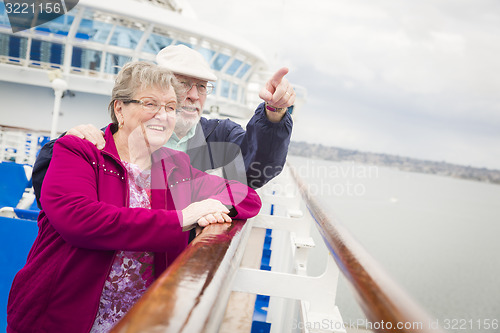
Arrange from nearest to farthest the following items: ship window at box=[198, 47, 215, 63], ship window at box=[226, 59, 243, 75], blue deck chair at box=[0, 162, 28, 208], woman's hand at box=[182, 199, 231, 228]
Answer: woman's hand at box=[182, 199, 231, 228] < blue deck chair at box=[0, 162, 28, 208] < ship window at box=[198, 47, 215, 63] < ship window at box=[226, 59, 243, 75]

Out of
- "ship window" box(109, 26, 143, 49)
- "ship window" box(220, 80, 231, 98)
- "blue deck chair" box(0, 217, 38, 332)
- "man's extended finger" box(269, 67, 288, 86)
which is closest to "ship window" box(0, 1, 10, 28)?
"ship window" box(109, 26, 143, 49)

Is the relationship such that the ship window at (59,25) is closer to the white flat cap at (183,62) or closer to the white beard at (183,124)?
the white flat cap at (183,62)

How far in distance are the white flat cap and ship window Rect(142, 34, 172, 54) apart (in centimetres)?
1034

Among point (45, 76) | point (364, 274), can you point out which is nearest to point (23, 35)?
point (45, 76)

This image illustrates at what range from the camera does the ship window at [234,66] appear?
45.0 ft

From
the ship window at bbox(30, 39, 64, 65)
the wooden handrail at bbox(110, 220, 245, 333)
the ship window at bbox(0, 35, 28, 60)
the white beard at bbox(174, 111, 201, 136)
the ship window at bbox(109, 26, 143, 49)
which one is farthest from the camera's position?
the ship window at bbox(109, 26, 143, 49)

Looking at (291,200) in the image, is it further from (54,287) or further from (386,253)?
(386,253)

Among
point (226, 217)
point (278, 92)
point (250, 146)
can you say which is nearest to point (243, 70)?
point (250, 146)

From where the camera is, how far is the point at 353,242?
0.87 meters

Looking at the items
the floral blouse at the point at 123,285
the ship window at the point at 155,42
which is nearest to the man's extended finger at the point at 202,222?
the floral blouse at the point at 123,285

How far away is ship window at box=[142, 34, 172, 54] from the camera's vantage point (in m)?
11.6

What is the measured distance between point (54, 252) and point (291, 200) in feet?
6.32

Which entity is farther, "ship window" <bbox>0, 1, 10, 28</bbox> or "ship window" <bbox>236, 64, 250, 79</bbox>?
"ship window" <bbox>236, 64, 250, 79</bbox>

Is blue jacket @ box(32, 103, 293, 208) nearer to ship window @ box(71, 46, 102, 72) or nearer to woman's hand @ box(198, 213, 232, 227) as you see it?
woman's hand @ box(198, 213, 232, 227)
